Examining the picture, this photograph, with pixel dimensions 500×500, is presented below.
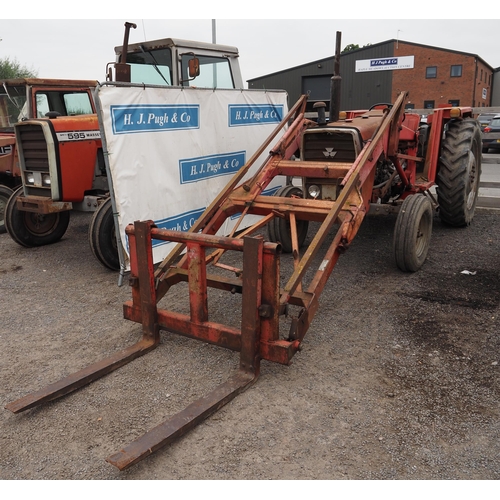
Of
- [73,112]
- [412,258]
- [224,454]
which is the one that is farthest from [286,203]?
[73,112]

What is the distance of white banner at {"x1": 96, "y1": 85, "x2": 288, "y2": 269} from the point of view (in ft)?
17.7

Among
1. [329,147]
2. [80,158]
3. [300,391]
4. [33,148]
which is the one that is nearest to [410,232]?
[329,147]

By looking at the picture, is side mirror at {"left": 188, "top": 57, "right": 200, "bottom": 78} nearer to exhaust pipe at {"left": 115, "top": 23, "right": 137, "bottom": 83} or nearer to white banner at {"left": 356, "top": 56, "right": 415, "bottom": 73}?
exhaust pipe at {"left": 115, "top": 23, "right": 137, "bottom": 83}

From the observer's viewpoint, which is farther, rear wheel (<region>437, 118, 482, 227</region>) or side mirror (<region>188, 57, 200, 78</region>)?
rear wheel (<region>437, 118, 482, 227</region>)

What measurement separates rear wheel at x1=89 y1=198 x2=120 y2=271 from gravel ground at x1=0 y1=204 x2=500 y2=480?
0.48 m

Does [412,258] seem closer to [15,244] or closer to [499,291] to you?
[499,291]

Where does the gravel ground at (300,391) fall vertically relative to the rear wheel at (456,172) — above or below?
below

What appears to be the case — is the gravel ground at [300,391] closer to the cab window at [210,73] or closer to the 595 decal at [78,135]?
the 595 decal at [78,135]

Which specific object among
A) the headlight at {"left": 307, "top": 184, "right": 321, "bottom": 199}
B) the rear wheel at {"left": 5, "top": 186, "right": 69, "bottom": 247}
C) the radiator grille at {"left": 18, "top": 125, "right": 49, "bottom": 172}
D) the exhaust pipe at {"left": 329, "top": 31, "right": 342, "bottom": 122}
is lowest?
the rear wheel at {"left": 5, "top": 186, "right": 69, "bottom": 247}

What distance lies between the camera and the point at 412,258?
558 cm

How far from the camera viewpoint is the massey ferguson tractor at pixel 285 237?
347 centimetres

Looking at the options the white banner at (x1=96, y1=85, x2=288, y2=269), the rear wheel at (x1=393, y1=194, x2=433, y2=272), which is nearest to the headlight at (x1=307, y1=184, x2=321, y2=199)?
the rear wheel at (x1=393, y1=194, x2=433, y2=272)

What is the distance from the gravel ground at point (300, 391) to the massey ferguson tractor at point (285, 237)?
5.3 inches

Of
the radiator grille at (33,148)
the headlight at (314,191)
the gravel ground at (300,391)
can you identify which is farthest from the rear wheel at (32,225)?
the headlight at (314,191)
